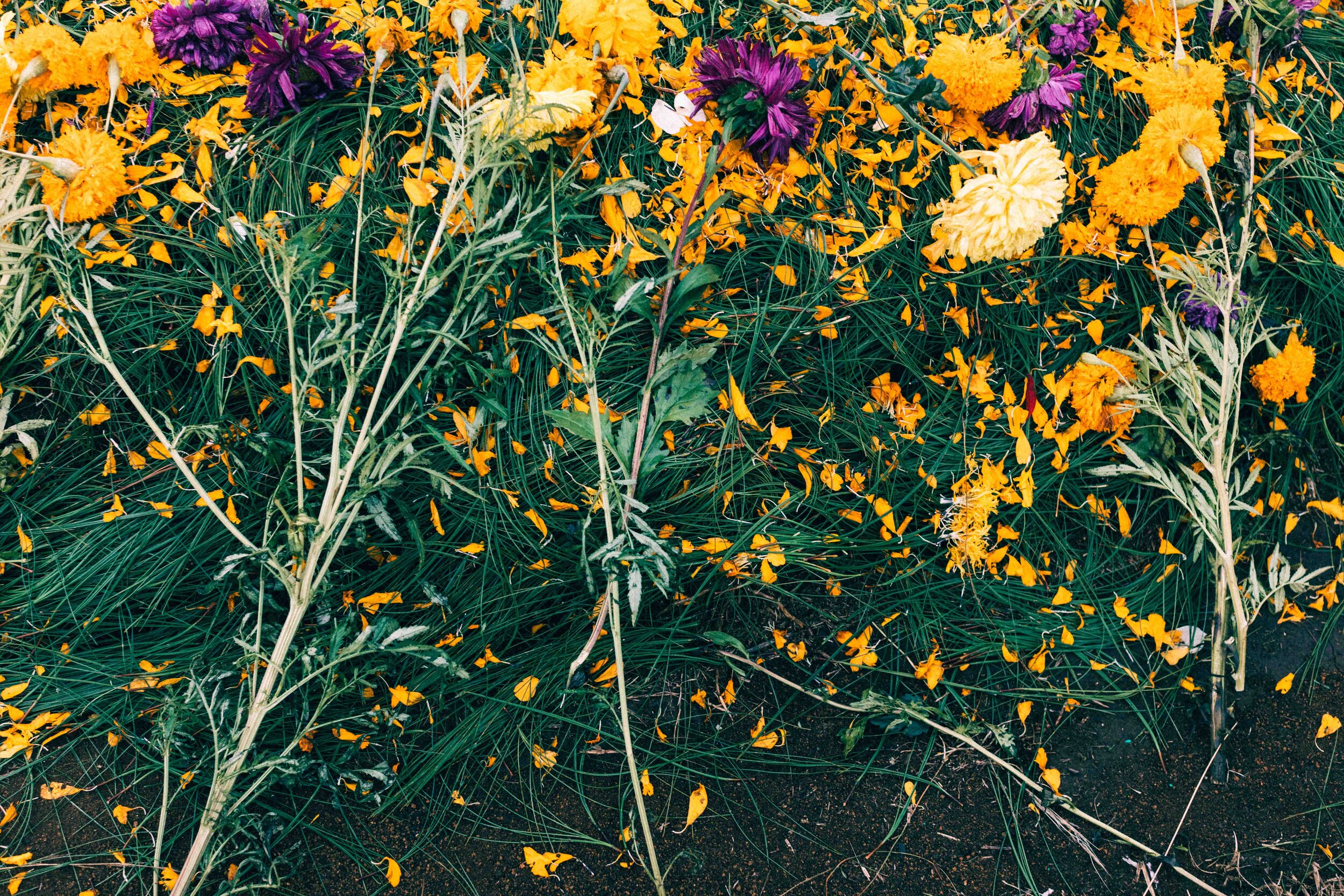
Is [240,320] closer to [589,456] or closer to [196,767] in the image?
[589,456]

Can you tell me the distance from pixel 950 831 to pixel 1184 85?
170cm

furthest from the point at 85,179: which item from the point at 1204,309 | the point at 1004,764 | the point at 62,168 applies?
the point at 1204,309

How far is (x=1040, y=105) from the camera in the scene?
5.47ft

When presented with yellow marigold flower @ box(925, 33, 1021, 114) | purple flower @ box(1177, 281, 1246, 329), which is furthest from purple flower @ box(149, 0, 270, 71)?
purple flower @ box(1177, 281, 1246, 329)

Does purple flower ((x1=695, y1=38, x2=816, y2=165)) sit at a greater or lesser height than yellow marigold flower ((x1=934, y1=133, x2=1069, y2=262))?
greater

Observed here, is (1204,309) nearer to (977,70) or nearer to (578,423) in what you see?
(977,70)

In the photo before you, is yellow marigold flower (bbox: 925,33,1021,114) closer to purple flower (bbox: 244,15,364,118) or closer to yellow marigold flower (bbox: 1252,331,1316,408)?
yellow marigold flower (bbox: 1252,331,1316,408)

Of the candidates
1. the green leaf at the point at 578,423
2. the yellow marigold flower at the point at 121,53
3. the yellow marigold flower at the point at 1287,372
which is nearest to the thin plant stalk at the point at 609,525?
the green leaf at the point at 578,423

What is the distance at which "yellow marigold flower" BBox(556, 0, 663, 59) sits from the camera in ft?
5.17

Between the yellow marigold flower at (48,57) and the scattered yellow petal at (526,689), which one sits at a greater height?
the yellow marigold flower at (48,57)

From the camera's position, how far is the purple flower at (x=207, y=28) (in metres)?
1.65

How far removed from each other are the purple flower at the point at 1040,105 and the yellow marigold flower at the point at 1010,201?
0.67ft

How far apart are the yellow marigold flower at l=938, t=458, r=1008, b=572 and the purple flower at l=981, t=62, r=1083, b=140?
0.75m

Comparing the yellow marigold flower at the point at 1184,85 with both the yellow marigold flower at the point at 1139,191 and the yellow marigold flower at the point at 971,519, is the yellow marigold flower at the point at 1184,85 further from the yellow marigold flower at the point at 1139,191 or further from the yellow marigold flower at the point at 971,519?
the yellow marigold flower at the point at 971,519
